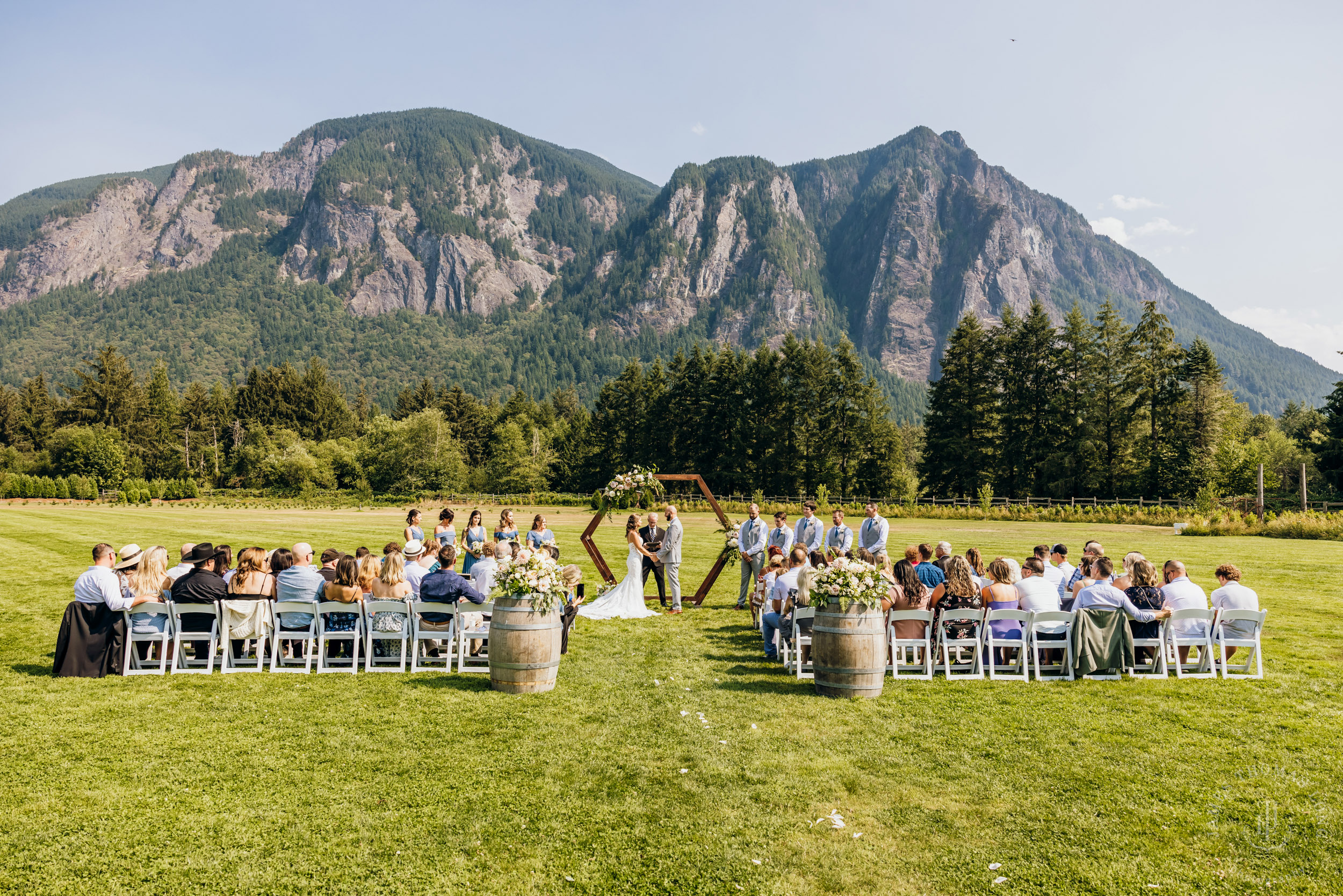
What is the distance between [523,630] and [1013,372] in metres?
56.7

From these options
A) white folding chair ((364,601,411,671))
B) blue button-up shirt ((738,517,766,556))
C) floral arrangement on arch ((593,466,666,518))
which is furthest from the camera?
floral arrangement on arch ((593,466,666,518))

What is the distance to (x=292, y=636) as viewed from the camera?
9.01m

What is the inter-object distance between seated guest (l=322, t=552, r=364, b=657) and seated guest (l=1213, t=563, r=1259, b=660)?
34.5 ft

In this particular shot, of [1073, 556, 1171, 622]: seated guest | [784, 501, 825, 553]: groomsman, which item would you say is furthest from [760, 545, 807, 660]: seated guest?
[784, 501, 825, 553]: groomsman


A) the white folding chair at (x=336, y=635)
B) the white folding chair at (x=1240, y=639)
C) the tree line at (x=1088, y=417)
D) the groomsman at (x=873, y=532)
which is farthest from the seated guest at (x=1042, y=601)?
the tree line at (x=1088, y=417)

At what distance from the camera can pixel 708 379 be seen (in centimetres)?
6600

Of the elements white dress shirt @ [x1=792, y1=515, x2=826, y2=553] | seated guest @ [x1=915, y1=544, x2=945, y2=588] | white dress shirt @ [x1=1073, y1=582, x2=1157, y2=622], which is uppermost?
white dress shirt @ [x1=792, y1=515, x2=826, y2=553]

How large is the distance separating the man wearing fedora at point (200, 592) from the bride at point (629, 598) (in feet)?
19.9

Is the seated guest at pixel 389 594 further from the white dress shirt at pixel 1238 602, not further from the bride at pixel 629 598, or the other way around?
the white dress shirt at pixel 1238 602

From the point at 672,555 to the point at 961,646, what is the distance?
639 centimetres

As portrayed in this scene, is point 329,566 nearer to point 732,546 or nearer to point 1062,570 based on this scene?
point 732,546

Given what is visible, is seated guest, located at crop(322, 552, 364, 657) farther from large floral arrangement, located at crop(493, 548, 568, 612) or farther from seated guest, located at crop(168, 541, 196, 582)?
large floral arrangement, located at crop(493, 548, 568, 612)

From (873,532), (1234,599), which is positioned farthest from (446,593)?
(1234,599)

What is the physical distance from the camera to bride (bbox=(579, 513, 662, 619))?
544 inches
